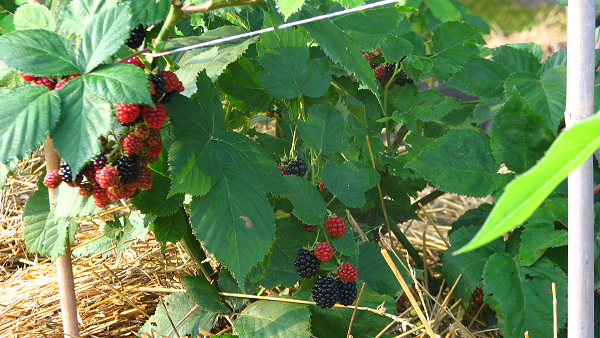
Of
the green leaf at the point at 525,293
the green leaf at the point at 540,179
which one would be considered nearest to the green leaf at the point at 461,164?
the green leaf at the point at 525,293

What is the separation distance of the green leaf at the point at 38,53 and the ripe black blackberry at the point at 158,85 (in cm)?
8

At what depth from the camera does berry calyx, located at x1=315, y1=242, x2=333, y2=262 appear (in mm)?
715

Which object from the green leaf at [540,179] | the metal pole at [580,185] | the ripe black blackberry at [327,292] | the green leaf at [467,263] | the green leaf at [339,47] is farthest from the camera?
the green leaf at [467,263]

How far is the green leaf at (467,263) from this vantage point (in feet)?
3.02

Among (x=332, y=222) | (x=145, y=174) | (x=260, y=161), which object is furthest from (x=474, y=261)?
(x=145, y=174)

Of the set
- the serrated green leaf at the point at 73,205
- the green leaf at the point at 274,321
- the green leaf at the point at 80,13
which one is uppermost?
the green leaf at the point at 80,13

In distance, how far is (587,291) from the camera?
0.53 meters

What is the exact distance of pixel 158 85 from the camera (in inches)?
21.9

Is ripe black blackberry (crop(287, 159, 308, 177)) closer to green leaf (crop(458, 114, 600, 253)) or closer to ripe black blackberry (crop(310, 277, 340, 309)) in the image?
ripe black blackberry (crop(310, 277, 340, 309))

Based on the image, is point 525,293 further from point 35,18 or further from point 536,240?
point 35,18

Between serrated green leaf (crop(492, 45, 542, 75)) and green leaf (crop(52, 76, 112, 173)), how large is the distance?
2.62ft

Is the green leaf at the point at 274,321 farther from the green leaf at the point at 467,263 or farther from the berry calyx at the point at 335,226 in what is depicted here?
the green leaf at the point at 467,263

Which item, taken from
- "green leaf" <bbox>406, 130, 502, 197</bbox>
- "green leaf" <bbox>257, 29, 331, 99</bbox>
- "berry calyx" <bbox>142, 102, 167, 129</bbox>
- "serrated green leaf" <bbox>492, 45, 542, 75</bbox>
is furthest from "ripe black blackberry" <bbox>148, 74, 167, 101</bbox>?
"serrated green leaf" <bbox>492, 45, 542, 75</bbox>

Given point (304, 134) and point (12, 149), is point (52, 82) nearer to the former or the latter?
point (12, 149)
